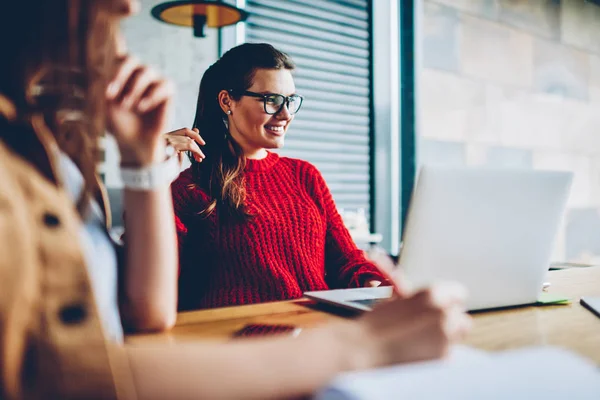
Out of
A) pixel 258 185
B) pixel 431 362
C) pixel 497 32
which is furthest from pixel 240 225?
pixel 497 32

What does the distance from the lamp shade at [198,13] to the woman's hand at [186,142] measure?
63 centimetres

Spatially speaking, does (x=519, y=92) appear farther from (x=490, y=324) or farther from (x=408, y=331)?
(x=408, y=331)

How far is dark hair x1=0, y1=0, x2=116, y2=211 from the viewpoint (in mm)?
559

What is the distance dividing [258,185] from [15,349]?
1.35 meters

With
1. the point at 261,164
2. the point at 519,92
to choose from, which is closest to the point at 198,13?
the point at 261,164

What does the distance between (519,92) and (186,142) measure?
10.6 feet

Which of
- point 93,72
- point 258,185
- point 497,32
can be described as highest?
point 497,32

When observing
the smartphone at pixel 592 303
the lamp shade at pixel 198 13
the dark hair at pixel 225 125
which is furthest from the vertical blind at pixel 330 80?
the smartphone at pixel 592 303

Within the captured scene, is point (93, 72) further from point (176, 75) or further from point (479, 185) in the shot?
point (176, 75)

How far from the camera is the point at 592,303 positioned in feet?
3.71

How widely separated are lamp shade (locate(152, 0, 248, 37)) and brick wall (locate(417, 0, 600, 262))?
1702 mm

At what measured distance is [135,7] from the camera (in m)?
0.67

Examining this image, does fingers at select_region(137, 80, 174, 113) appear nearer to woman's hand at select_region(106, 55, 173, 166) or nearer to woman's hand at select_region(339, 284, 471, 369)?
woman's hand at select_region(106, 55, 173, 166)

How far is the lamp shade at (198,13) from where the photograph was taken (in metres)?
2.06
